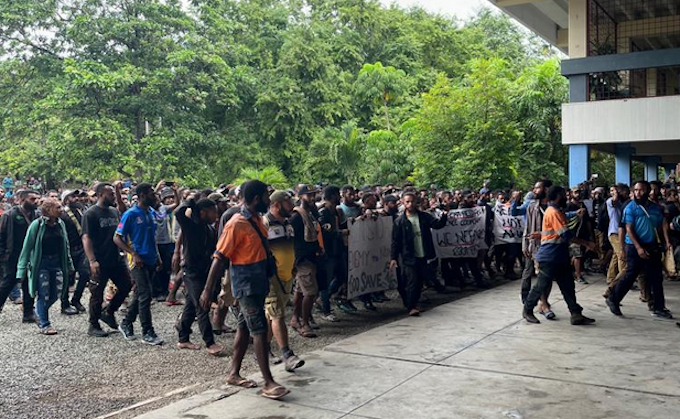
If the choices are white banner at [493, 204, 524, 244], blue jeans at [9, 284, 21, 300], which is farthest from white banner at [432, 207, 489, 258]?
blue jeans at [9, 284, 21, 300]

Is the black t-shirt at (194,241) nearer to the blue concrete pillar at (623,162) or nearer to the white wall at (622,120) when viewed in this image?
the white wall at (622,120)

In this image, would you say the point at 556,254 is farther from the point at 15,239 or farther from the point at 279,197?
the point at 15,239

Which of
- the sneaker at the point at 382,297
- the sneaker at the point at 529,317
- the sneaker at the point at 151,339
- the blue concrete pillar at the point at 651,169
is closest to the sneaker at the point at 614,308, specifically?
the sneaker at the point at 529,317

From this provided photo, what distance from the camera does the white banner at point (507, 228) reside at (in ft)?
43.4

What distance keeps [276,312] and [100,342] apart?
292 centimetres

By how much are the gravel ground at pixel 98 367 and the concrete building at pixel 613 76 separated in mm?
10593

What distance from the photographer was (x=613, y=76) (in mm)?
19156

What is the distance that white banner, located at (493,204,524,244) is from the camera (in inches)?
520

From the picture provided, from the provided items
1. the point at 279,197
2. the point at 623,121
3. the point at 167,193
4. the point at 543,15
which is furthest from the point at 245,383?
the point at 543,15

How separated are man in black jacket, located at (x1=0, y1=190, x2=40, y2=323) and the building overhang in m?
14.3

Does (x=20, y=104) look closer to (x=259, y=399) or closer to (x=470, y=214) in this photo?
(x=470, y=214)

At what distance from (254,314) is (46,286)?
4.42m

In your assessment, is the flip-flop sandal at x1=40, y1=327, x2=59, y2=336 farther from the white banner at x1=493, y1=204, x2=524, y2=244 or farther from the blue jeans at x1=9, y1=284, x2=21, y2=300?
the white banner at x1=493, y1=204, x2=524, y2=244

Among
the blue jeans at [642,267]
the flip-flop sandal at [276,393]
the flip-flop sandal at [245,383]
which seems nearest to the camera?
the flip-flop sandal at [276,393]
